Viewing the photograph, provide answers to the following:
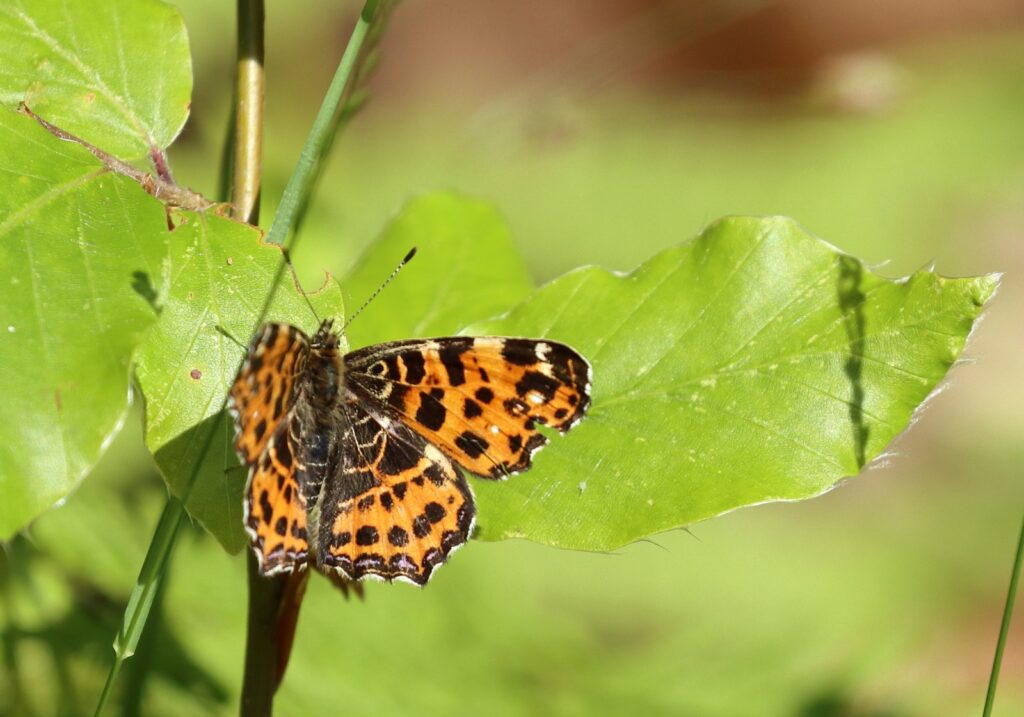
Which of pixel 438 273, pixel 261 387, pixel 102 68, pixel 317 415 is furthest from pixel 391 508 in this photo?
pixel 102 68

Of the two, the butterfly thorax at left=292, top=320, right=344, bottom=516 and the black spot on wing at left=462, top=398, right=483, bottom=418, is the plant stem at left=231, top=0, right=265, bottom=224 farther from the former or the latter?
the black spot on wing at left=462, top=398, right=483, bottom=418

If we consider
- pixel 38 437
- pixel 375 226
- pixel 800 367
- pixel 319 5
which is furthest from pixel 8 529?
pixel 319 5

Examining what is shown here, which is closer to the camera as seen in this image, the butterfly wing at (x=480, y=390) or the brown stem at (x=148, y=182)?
the brown stem at (x=148, y=182)

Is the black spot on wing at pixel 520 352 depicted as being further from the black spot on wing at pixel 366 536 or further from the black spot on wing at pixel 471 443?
the black spot on wing at pixel 366 536

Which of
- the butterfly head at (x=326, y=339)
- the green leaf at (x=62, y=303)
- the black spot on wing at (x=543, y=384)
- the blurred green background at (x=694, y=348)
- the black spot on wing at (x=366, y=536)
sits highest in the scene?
the green leaf at (x=62, y=303)

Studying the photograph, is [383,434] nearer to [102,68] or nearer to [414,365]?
[414,365]

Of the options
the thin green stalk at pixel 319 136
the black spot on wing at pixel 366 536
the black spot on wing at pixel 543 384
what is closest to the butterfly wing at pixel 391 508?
the black spot on wing at pixel 366 536
